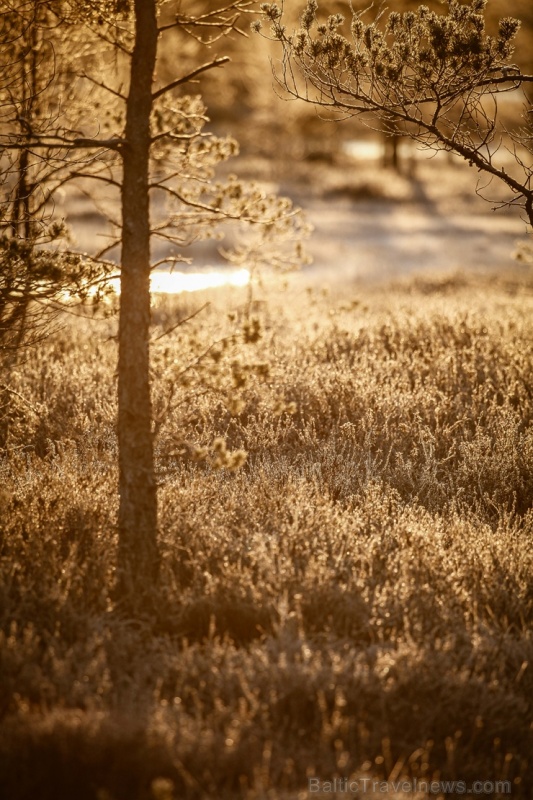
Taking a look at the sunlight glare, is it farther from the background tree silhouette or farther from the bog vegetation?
the background tree silhouette

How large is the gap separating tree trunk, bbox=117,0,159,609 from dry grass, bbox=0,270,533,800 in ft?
0.52

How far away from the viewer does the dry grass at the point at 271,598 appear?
9.52ft

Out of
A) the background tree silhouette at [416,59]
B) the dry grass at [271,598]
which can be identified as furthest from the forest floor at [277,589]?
the background tree silhouette at [416,59]

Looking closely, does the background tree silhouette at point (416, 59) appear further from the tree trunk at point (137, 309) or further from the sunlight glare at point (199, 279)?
the sunlight glare at point (199, 279)

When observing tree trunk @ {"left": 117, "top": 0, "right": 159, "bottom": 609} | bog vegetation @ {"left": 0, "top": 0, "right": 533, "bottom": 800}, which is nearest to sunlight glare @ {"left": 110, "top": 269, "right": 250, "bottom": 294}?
bog vegetation @ {"left": 0, "top": 0, "right": 533, "bottom": 800}

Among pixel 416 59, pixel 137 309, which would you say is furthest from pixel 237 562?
pixel 416 59

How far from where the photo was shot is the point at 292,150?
42.1 meters

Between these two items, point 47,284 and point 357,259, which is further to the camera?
point 357,259

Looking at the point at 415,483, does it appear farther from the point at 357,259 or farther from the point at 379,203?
the point at 379,203

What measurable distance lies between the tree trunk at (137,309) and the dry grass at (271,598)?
Answer: 0.16 meters

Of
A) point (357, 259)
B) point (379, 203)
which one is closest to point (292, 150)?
point (379, 203)

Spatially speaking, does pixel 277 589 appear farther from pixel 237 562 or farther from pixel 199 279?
pixel 199 279

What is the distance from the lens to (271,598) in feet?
12.7

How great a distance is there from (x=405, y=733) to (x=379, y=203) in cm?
3214
